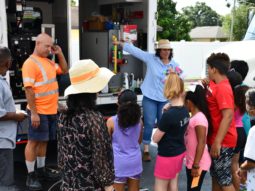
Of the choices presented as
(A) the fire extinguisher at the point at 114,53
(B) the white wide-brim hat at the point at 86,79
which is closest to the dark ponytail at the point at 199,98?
(B) the white wide-brim hat at the point at 86,79

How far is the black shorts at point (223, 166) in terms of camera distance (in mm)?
3664

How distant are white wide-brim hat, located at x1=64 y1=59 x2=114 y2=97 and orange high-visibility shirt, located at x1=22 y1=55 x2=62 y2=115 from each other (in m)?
1.94

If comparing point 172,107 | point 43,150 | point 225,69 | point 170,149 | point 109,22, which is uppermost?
point 109,22

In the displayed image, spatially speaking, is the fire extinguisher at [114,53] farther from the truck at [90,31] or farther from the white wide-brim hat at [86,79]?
the white wide-brim hat at [86,79]

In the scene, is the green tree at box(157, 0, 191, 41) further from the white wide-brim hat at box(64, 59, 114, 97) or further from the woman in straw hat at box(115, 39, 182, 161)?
the white wide-brim hat at box(64, 59, 114, 97)

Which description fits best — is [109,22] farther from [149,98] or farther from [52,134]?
[52,134]

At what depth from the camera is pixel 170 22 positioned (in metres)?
25.2

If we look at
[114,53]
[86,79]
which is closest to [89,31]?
[114,53]

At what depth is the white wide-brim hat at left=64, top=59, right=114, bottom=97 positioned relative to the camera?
7.98 ft

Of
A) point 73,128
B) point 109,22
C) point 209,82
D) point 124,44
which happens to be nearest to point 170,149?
point 209,82

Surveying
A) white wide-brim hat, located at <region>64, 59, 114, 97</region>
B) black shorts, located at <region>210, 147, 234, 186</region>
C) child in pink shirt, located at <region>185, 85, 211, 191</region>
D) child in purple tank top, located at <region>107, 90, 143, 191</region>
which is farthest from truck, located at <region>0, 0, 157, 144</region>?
white wide-brim hat, located at <region>64, 59, 114, 97</region>

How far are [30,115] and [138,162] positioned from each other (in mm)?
1472

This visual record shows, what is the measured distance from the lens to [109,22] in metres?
5.79

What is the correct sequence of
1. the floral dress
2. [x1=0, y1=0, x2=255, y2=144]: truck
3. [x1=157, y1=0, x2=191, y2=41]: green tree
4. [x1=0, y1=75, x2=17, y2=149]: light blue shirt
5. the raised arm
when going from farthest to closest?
1. [x1=157, y1=0, x2=191, y2=41]: green tree
2. the raised arm
3. [x1=0, y1=0, x2=255, y2=144]: truck
4. [x1=0, y1=75, x2=17, y2=149]: light blue shirt
5. the floral dress
